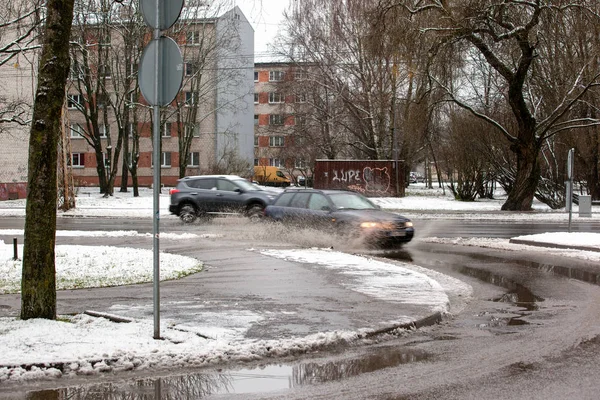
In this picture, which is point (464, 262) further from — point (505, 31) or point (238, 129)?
point (238, 129)

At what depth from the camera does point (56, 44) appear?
290 inches

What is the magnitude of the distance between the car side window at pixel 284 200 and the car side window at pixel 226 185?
17.7ft

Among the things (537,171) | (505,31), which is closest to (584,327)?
(505,31)

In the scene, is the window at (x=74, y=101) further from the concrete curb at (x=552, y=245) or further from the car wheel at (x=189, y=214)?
the concrete curb at (x=552, y=245)

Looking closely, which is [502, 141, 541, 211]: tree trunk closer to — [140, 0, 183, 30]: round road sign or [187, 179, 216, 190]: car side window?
[187, 179, 216, 190]: car side window

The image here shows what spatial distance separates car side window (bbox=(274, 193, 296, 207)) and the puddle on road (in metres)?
12.6

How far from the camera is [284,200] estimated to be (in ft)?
63.8

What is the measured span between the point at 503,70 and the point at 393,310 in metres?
23.7

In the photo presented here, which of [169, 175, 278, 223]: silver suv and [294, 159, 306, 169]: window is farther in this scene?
[294, 159, 306, 169]: window

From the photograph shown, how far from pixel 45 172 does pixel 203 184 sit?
59.2 ft

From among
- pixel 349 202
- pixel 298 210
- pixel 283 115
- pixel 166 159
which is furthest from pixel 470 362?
pixel 166 159

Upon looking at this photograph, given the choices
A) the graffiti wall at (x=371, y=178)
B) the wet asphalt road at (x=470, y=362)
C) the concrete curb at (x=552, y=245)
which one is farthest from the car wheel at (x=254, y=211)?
the graffiti wall at (x=371, y=178)

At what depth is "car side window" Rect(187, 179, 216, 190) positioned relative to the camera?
25.2 metres

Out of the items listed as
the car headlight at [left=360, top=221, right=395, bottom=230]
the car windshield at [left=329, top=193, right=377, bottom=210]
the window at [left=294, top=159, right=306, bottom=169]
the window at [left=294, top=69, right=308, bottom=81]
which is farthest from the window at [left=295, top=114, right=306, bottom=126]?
the car headlight at [left=360, top=221, right=395, bottom=230]
